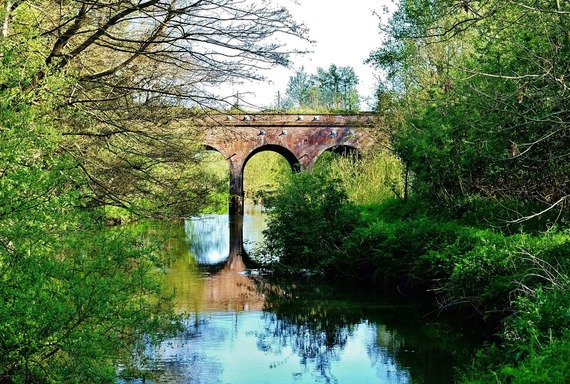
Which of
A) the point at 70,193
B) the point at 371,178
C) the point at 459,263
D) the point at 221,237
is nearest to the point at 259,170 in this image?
the point at 221,237

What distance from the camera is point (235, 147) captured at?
124ft

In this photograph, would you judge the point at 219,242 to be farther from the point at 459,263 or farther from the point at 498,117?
the point at 498,117

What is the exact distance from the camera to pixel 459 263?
35.1 ft

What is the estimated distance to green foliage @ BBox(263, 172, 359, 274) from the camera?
56.2 ft

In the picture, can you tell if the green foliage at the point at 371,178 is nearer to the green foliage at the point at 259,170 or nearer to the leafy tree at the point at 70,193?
the leafy tree at the point at 70,193

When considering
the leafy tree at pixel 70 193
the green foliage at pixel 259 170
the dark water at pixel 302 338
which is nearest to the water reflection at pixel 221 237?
the dark water at pixel 302 338

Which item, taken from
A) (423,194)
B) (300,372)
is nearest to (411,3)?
(423,194)

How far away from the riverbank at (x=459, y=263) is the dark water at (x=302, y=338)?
65cm

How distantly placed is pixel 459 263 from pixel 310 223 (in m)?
7.16

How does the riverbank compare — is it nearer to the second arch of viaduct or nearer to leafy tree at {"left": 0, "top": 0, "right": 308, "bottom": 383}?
leafy tree at {"left": 0, "top": 0, "right": 308, "bottom": 383}

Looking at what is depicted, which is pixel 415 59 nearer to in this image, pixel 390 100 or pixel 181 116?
pixel 390 100

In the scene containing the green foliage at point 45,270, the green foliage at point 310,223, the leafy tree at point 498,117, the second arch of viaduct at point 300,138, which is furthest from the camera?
the second arch of viaduct at point 300,138

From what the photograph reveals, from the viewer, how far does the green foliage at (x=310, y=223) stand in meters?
17.1

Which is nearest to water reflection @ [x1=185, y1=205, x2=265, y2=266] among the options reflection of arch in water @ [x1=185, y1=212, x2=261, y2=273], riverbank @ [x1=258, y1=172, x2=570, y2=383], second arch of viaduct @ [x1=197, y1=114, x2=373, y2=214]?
reflection of arch in water @ [x1=185, y1=212, x2=261, y2=273]
